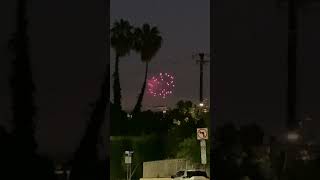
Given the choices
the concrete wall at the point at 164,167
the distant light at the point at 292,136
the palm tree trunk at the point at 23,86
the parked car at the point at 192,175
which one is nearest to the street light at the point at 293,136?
the distant light at the point at 292,136

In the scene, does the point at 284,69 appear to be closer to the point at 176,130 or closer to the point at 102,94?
the point at 102,94

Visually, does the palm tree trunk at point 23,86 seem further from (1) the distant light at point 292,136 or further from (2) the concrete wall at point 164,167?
(2) the concrete wall at point 164,167

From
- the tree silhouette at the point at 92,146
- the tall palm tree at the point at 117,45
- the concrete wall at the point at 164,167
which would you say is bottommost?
the concrete wall at the point at 164,167

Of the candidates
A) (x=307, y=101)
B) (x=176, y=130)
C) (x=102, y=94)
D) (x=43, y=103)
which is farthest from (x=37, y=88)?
(x=176, y=130)

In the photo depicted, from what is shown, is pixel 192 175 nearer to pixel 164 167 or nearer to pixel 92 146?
pixel 164 167

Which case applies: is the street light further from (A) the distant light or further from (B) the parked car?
(B) the parked car

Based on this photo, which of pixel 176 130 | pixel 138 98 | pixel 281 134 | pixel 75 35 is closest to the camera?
pixel 281 134

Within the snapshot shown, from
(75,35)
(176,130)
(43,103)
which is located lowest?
(176,130)

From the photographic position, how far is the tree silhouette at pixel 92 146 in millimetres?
1967

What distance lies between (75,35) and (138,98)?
8.97 metres

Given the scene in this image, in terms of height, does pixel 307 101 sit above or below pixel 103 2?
below

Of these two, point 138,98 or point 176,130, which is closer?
point 138,98

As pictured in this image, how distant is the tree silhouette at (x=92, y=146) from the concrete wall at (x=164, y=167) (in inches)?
469

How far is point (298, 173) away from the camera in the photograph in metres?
1.93
